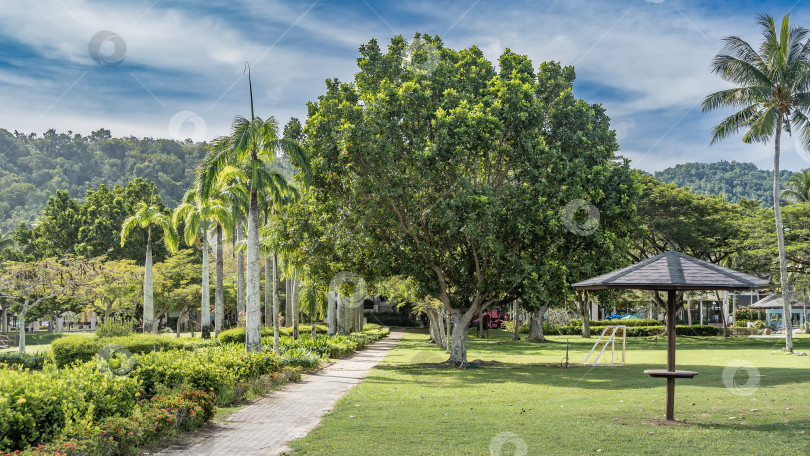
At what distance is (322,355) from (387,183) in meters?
8.73

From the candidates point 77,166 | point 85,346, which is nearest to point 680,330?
point 85,346

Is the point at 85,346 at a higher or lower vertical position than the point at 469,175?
lower

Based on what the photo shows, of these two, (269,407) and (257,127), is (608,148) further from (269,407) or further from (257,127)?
(269,407)

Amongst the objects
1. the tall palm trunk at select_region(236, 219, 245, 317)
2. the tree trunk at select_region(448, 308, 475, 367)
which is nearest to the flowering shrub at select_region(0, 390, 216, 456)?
the tree trunk at select_region(448, 308, 475, 367)

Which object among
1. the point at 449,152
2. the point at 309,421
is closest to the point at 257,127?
the point at 449,152

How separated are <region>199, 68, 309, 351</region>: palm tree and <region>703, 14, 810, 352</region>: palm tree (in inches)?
824

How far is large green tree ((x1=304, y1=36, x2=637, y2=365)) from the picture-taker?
836 inches

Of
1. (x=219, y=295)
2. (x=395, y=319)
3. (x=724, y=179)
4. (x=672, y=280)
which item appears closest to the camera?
(x=672, y=280)

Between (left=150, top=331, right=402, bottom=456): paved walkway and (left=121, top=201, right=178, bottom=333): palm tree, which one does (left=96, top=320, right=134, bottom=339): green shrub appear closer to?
(left=121, top=201, right=178, bottom=333): palm tree

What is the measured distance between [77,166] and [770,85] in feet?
403

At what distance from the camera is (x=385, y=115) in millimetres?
21734

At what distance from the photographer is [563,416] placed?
1175 cm

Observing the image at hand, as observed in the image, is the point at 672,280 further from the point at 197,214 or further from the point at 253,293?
the point at 197,214

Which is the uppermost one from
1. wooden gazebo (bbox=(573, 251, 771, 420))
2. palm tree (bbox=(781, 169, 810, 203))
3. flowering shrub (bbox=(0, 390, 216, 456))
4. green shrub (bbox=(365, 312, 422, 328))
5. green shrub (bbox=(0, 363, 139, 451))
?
palm tree (bbox=(781, 169, 810, 203))
